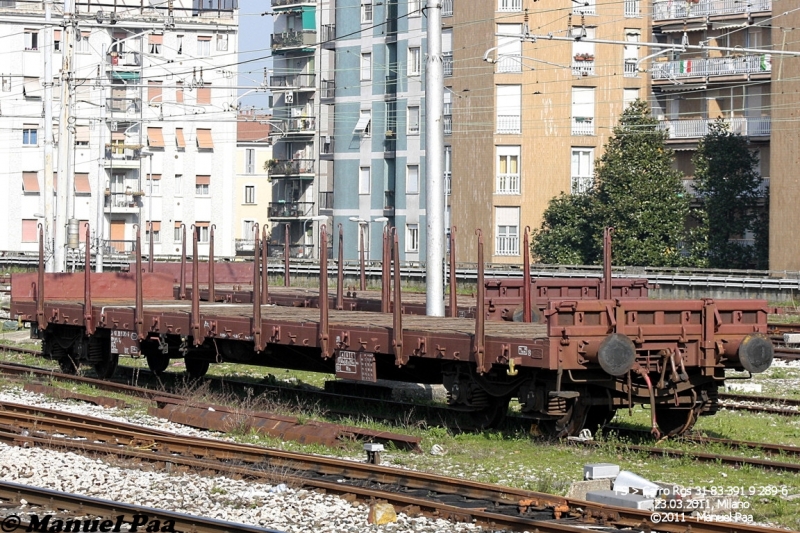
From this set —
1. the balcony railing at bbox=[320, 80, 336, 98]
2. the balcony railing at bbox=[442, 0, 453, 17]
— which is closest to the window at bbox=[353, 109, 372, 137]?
the balcony railing at bbox=[320, 80, 336, 98]

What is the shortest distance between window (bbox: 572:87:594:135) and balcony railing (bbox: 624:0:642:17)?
12.4 ft

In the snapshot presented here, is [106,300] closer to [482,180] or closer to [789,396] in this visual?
[789,396]

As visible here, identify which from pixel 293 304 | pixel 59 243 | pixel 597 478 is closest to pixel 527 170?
pixel 59 243

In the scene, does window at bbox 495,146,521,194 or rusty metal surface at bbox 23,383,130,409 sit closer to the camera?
rusty metal surface at bbox 23,383,130,409

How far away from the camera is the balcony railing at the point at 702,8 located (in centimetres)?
5159

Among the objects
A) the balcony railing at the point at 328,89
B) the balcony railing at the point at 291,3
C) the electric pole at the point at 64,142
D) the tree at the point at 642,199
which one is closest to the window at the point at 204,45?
the balcony railing at the point at 291,3

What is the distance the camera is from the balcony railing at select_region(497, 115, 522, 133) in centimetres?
5288

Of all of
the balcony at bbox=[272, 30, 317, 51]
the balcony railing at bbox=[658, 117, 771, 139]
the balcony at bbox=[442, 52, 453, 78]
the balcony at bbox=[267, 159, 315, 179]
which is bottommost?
the balcony at bbox=[267, 159, 315, 179]

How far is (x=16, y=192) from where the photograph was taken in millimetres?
70562

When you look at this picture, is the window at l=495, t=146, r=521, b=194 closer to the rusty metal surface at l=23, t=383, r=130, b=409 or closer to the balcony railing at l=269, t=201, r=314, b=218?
the balcony railing at l=269, t=201, r=314, b=218

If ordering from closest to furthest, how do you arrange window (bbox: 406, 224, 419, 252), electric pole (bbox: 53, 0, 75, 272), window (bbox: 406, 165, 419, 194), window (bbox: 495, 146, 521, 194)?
electric pole (bbox: 53, 0, 75, 272) → window (bbox: 495, 146, 521, 194) → window (bbox: 406, 165, 419, 194) → window (bbox: 406, 224, 419, 252)

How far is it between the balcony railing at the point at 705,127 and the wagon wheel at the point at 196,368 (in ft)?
→ 109

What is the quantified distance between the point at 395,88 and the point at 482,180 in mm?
7893

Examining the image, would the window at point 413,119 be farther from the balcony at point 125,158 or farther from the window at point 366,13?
the balcony at point 125,158
